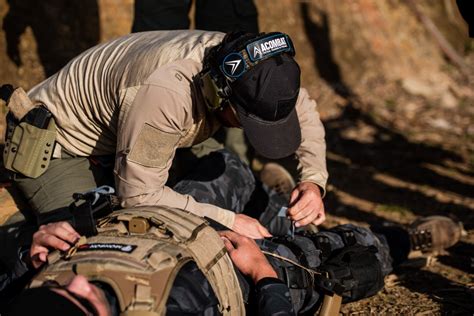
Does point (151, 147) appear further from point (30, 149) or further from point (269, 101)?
point (30, 149)

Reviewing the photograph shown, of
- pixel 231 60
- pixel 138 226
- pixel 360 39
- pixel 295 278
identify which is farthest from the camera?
pixel 360 39

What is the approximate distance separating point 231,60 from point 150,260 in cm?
109

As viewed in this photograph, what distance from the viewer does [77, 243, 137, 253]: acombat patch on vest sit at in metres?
3.13

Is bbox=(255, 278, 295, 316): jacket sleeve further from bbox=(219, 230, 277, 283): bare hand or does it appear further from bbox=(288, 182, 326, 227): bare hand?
bbox=(288, 182, 326, 227): bare hand

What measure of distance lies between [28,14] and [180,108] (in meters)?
4.02

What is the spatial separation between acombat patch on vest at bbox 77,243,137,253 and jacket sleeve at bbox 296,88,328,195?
1522 mm

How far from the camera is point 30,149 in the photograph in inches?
164

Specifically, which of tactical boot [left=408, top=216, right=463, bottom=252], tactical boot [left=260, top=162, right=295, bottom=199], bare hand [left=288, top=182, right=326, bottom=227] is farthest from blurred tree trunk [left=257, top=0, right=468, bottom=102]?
bare hand [left=288, top=182, right=326, bottom=227]

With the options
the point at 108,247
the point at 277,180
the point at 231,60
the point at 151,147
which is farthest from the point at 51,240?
the point at 277,180

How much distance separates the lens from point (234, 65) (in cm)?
357

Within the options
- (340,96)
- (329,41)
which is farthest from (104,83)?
(329,41)

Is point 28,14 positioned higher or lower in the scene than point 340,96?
higher

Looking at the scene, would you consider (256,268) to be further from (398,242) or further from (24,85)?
(24,85)

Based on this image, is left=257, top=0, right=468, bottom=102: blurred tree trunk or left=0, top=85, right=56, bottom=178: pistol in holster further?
left=257, top=0, right=468, bottom=102: blurred tree trunk
